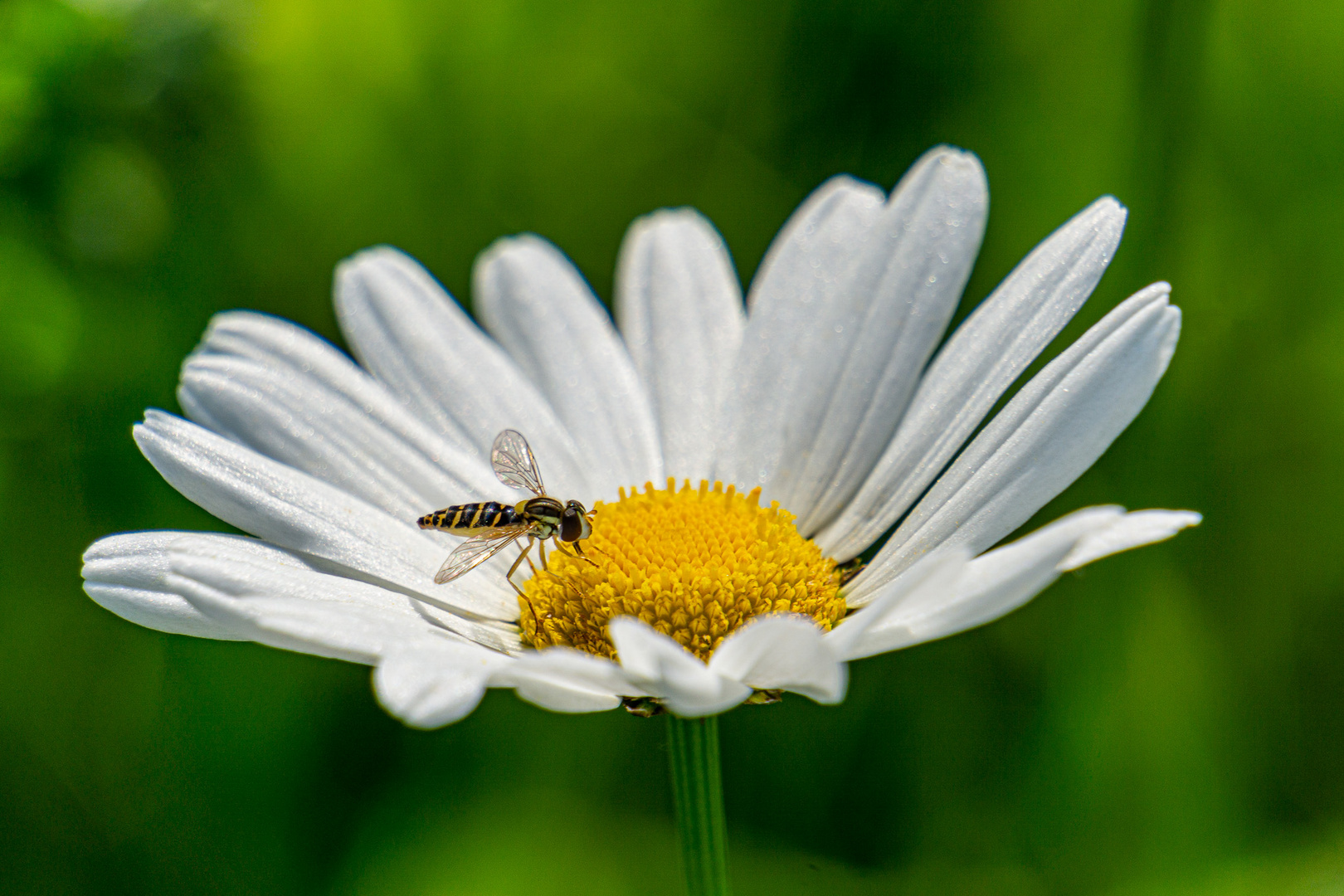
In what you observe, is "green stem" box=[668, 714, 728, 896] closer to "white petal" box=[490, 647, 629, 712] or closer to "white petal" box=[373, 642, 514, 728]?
"white petal" box=[490, 647, 629, 712]

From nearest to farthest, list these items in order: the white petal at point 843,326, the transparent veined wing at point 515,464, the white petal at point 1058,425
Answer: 1. the white petal at point 1058,425
2. the white petal at point 843,326
3. the transparent veined wing at point 515,464

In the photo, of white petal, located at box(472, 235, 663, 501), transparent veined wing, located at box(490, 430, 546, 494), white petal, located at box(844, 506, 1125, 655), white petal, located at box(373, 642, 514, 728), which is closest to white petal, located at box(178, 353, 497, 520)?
transparent veined wing, located at box(490, 430, 546, 494)

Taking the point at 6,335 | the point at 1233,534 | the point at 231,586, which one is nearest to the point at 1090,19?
the point at 1233,534

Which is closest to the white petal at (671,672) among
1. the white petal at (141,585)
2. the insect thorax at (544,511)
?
the white petal at (141,585)

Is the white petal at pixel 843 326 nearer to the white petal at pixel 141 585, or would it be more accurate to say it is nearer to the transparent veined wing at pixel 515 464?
the transparent veined wing at pixel 515 464

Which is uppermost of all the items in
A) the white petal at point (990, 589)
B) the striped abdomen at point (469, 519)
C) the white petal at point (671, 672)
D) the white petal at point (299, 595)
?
the striped abdomen at point (469, 519)

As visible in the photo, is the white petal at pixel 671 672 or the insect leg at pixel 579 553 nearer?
the white petal at pixel 671 672

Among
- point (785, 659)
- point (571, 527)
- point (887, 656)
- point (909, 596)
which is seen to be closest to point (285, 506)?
point (571, 527)

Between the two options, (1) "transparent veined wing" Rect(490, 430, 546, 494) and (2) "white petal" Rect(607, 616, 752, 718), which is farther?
(1) "transparent veined wing" Rect(490, 430, 546, 494)
